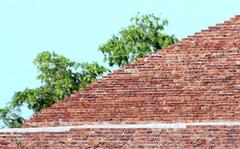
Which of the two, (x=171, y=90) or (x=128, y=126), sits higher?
(x=171, y=90)

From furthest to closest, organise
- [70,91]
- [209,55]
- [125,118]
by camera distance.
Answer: [70,91] < [209,55] < [125,118]

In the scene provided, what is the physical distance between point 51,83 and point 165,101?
13.1 meters

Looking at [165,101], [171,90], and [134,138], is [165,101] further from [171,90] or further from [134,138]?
[134,138]

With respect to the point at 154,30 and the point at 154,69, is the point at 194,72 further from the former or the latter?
the point at 154,30

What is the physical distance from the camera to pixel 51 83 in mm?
30484

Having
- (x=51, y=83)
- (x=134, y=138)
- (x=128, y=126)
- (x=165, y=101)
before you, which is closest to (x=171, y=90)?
(x=165, y=101)

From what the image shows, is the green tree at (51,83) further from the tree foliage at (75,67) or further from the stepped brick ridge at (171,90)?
the stepped brick ridge at (171,90)

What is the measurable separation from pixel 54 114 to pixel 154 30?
13.1 m

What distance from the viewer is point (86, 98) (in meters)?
18.2

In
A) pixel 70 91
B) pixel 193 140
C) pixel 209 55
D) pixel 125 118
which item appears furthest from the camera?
pixel 70 91

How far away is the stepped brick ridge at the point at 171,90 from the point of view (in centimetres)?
1725

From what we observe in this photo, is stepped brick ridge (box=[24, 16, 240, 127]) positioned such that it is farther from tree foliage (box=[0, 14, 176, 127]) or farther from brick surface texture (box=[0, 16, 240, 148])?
tree foliage (box=[0, 14, 176, 127])

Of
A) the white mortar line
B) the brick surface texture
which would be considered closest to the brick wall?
the brick surface texture

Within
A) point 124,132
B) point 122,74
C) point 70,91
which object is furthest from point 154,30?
point 124,132
